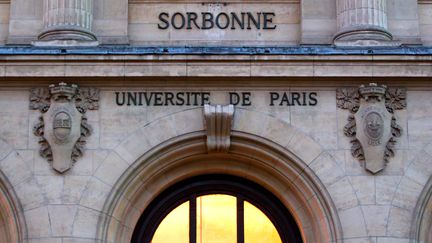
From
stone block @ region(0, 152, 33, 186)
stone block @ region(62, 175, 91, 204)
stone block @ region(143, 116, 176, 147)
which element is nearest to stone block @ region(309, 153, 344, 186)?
stone block @ region(143, 116, 176, 147)

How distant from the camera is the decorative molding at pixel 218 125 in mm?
19250

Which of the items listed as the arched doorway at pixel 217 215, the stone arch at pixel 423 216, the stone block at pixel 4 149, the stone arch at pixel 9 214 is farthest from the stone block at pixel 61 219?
the stone arch at pixel 423 216

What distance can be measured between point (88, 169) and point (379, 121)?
5495 mm

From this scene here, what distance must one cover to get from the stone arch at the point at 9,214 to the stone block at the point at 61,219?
1.71ft

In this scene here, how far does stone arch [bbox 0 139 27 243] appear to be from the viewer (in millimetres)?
18750

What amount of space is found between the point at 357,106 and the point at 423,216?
2.39m

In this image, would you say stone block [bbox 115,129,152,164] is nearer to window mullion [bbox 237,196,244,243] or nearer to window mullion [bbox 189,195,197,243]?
window mullion [bbox 189,195,197,243]

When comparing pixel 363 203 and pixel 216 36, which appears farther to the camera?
pixel 216 36

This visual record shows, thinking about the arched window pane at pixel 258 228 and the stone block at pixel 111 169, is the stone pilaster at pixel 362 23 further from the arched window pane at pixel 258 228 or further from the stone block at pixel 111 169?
the stone block at pixel 111 169

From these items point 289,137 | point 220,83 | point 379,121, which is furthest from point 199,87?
Result: point 379,121

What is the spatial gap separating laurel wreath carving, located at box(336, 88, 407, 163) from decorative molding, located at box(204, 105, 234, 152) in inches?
83.6

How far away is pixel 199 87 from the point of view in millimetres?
19578

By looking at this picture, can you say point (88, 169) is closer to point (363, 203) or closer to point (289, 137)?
point (289, 137)

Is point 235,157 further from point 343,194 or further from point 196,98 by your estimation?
point 343,194
